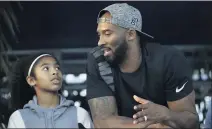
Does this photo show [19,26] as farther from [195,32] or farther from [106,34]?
[106,34]

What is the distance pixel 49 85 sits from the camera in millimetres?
3225

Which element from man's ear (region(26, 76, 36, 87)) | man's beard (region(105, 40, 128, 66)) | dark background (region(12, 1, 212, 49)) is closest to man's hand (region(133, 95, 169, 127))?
man's beard (region(105, 40, 128, 66))

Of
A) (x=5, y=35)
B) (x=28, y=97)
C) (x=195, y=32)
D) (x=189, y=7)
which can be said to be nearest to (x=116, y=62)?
(x=28, y=97)

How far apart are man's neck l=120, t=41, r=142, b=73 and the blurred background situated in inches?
78.3

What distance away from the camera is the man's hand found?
2.89m

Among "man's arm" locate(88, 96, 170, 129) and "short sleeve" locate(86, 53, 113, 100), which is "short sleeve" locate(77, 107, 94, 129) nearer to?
"man's arm" locate(88, 96, 170, 129)

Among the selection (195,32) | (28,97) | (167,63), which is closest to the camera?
(167,63)

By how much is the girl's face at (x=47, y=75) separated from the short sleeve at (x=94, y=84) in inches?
7.4

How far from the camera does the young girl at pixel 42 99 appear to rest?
118 inches

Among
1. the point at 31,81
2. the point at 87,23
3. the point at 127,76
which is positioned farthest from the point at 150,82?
the point at 87,23

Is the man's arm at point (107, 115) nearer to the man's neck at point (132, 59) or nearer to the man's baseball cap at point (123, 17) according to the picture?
the man's neck at point (132, 59)

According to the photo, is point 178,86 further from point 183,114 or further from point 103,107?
point 103,107

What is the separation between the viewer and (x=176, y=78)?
10.6ft

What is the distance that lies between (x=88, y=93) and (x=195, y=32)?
364cm
